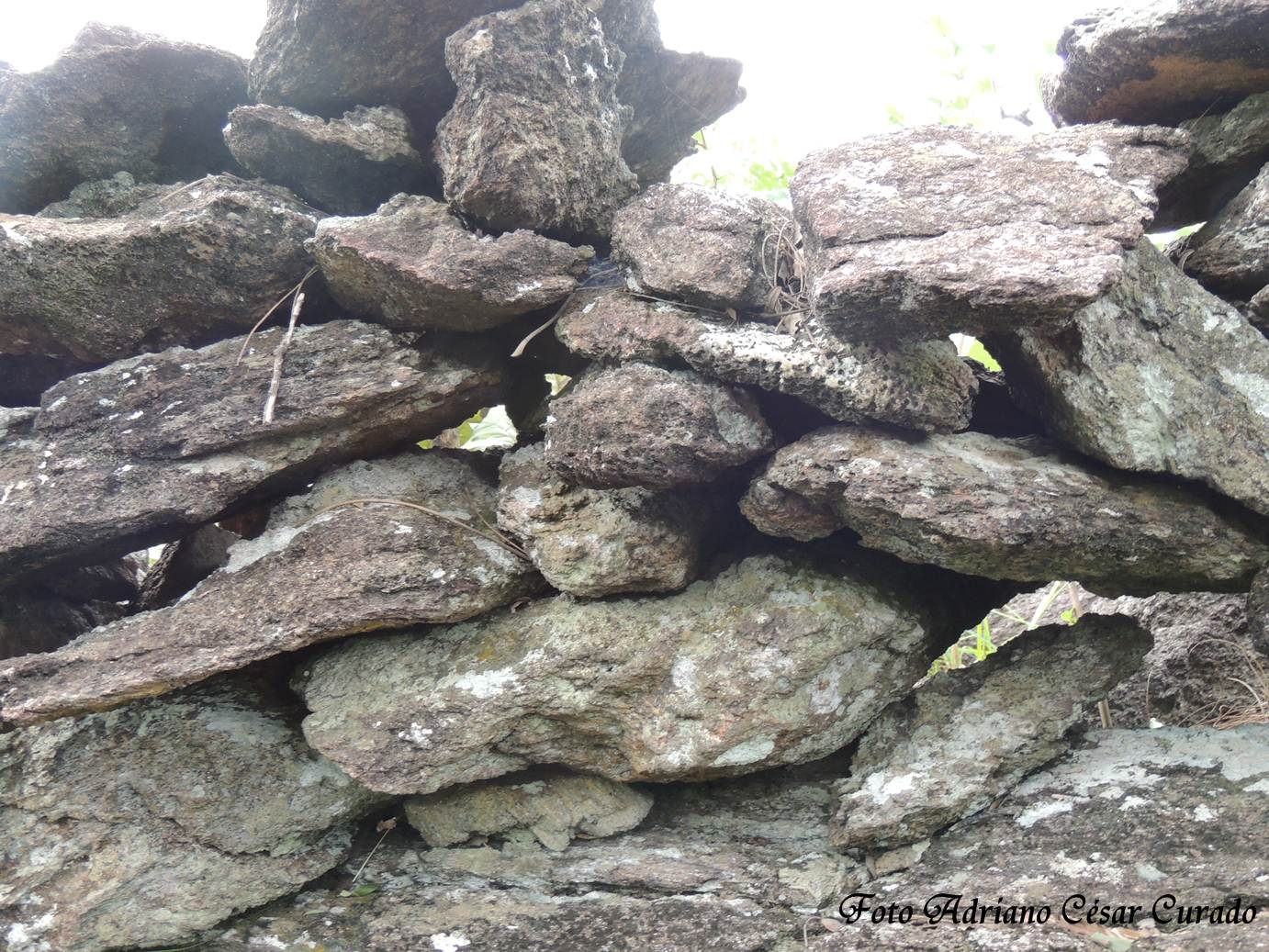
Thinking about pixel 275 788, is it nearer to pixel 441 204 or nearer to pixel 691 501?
pixel 691 501

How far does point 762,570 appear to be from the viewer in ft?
10.4

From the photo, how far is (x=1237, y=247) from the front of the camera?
3.06 meters

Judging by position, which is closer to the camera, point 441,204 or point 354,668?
point 354,668

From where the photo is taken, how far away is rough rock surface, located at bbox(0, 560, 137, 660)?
3.63 metres

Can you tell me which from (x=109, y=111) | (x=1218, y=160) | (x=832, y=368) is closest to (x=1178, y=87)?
(x=1218, y=160)

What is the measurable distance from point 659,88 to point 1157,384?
94.8 inches

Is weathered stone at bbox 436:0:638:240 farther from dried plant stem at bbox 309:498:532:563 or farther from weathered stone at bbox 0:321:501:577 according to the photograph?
dried plant stem at bbox 309:498:532:563

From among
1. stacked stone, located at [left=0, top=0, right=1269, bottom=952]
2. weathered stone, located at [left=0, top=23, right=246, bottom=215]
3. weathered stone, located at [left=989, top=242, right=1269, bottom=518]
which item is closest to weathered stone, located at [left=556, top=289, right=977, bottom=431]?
stacked stone, located at [left=0, top=0, right=1269, bottom=952]

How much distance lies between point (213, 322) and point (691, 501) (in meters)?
1.99

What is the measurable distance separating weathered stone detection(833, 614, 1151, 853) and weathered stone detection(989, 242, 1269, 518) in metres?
0.65

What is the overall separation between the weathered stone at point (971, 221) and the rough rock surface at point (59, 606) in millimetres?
3282

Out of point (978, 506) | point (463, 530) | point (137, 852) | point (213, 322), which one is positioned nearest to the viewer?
point (978, 506)

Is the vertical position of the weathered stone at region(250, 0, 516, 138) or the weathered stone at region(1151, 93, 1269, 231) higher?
the weathered stone at region(250, 0, 516, 138)

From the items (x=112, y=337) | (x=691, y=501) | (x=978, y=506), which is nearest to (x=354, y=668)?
(x=691, y=501)
